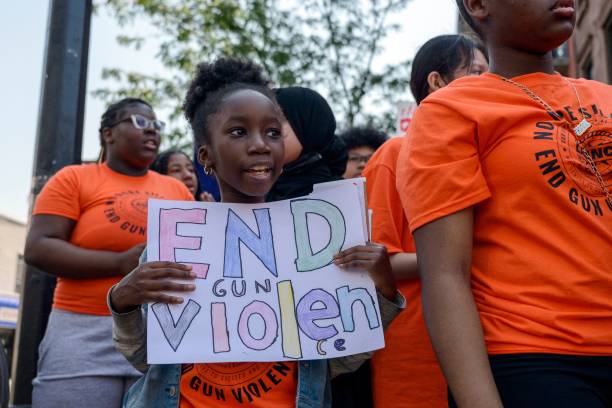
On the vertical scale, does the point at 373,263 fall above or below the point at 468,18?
below

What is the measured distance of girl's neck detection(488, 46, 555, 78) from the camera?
1.94 metres

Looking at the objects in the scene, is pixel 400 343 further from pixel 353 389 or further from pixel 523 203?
pixel 523 203

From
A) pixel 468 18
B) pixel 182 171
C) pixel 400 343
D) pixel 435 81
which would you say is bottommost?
pixel 400 343

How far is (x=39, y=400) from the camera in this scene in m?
3.41

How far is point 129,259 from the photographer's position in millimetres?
3383

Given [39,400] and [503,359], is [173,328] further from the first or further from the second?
[39,400]

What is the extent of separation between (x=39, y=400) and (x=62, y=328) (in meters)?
0.34

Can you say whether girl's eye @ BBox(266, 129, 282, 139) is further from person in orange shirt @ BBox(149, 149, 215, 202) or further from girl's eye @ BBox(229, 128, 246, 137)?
person in orange shirt @ BBox(149, 149, 215, 202)

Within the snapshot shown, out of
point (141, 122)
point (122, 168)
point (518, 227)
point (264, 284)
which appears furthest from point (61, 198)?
point (518, 227)

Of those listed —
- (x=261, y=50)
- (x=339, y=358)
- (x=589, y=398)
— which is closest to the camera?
(x=589, y=398)

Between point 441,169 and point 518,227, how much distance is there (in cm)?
22

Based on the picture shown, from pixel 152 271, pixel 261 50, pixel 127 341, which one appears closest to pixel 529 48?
pixel 152 271

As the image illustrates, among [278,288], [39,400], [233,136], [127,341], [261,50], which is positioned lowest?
[39,400]

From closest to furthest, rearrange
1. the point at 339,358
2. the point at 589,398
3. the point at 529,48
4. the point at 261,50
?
the point at 589,398, the point at 529,48, the point at 339,358, the point at 261,50
